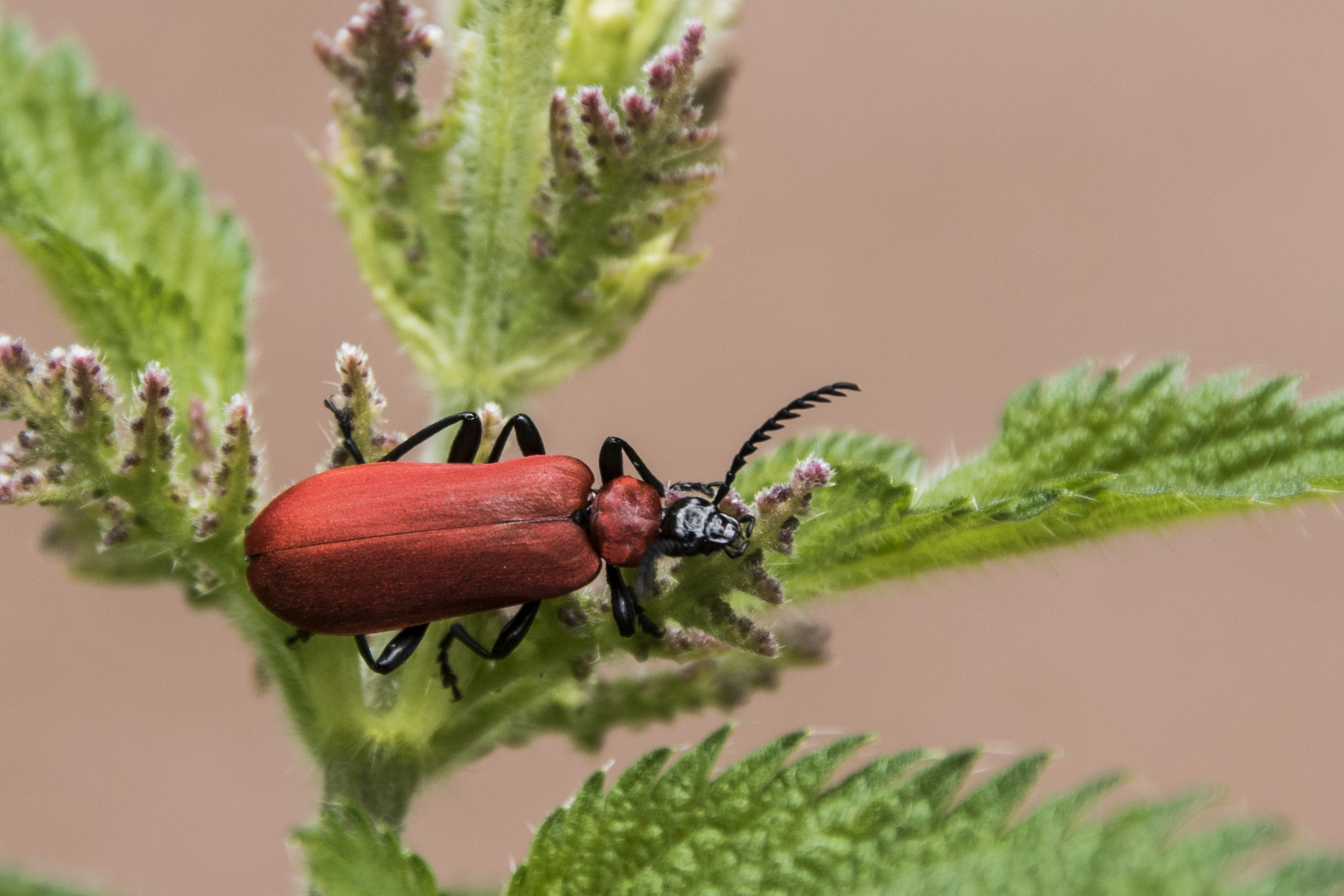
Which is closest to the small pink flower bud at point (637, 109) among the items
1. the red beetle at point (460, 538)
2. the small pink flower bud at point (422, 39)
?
the small pink flower bud at point (422, 39)

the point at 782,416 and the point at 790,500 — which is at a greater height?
the point at 782,416

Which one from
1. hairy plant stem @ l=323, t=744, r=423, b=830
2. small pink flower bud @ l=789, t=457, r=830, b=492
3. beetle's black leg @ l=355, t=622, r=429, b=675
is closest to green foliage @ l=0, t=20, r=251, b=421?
beetle's black leg @ l=355, t=622, r=429, b=675

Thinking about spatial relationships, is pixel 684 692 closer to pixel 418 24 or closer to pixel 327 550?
pixel 327 550

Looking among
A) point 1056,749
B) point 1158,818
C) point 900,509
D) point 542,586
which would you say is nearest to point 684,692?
point 542,586

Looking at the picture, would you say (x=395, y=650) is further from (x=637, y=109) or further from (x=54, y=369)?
(x=637, y=109)

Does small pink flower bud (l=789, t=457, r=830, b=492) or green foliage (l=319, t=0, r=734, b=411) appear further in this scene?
green foliage (l=319, t=0, r=734, b=411)

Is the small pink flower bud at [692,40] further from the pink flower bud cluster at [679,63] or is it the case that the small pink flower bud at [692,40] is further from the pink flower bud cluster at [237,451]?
the pink flower bud cluster at [237,451]

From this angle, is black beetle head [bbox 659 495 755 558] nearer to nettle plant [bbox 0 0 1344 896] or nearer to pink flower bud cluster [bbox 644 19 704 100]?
nettle plant [bbox 0 0 1344 896]

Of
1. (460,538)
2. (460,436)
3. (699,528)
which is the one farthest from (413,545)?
(699,528)
